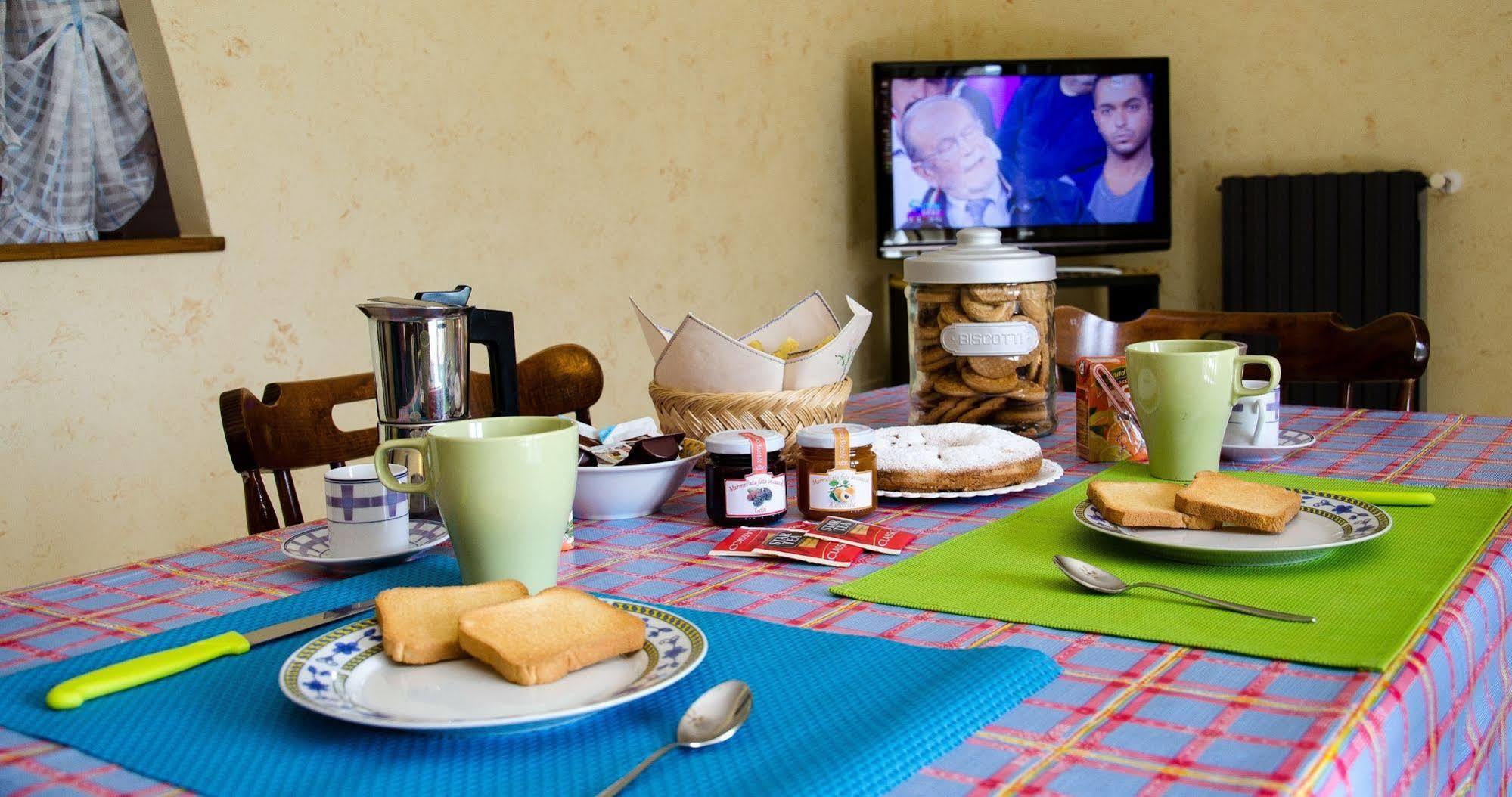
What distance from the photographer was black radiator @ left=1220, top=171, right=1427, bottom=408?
→ 3654 millimetres

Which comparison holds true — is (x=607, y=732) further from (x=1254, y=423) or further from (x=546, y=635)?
(x=1254, y=423)

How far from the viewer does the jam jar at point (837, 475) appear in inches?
43.5

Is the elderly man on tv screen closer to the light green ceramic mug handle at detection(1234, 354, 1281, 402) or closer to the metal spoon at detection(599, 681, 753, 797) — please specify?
the light green ceramic mug handle at detection(1234, 354, 1281, 402)

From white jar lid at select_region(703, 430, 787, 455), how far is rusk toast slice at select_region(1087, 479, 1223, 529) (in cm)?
28

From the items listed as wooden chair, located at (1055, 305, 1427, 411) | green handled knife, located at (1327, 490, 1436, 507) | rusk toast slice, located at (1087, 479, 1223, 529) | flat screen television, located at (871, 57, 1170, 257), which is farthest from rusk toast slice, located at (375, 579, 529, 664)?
flat screen television, located at (871, 57, 1170, 257)

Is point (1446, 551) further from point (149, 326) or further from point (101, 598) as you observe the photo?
point (149, 326)

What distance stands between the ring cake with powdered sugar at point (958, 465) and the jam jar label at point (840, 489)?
50 millimetres

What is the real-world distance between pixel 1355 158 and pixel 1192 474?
308 centimetres

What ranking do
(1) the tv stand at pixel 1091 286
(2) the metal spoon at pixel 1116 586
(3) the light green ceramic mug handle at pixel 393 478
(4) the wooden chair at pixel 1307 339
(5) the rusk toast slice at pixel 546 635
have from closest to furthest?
(5) the rusk toast slice at pixel 546 635 → (2) the metal spoon at pixel 1116 586 → (3) the light green ceramic mug handle at pixel 393 478 → (4) the wooden chair at pixel 1307 339 → (1) the tv stand at pixel 1091 286

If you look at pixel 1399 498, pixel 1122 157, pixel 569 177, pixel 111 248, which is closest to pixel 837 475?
pixel 1399 498

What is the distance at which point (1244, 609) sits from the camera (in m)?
Answer: 0.78

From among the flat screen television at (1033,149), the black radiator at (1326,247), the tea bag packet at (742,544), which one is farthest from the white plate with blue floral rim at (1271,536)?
the flat screen television at (1033,149)

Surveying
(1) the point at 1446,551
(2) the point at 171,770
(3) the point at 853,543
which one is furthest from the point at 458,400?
(1) the point at 1446,551

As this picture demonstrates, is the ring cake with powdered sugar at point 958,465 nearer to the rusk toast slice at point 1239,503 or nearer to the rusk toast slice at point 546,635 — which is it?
the rusk toast slice at point 1239,503
